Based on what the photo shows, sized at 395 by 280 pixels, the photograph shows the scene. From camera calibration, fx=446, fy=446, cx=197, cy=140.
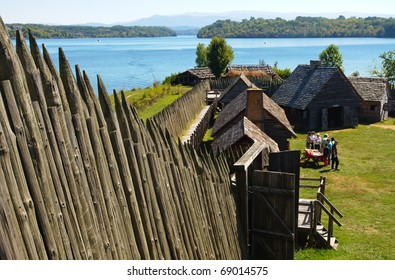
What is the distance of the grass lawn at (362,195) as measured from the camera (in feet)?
34.6

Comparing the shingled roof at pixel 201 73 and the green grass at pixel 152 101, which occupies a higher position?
the green grass at pixel 152 101

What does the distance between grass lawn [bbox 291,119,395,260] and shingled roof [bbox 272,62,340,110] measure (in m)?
A: 3.47

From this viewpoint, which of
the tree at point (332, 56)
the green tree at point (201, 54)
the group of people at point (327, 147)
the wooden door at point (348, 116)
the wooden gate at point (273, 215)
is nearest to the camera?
the wooden gate at point (273, 215)

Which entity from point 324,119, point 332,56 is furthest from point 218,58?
point 324,119

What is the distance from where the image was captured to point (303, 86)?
31.0 meters

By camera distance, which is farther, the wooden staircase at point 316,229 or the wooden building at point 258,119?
the wooden building at point 258,119

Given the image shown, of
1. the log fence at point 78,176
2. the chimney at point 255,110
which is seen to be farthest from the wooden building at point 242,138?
the log fence at point 78,176

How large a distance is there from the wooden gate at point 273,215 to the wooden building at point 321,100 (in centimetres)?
2207

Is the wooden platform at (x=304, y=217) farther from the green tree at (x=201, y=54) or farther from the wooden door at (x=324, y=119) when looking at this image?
the green tree at (x=201, y=54)

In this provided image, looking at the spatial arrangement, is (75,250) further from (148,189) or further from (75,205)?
(148,189)

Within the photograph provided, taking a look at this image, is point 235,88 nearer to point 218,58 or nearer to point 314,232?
point 314,232

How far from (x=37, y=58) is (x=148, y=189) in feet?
6.36

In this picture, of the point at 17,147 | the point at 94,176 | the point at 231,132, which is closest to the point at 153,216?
the point at 94,176

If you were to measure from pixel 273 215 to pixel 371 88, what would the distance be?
29.3 m
